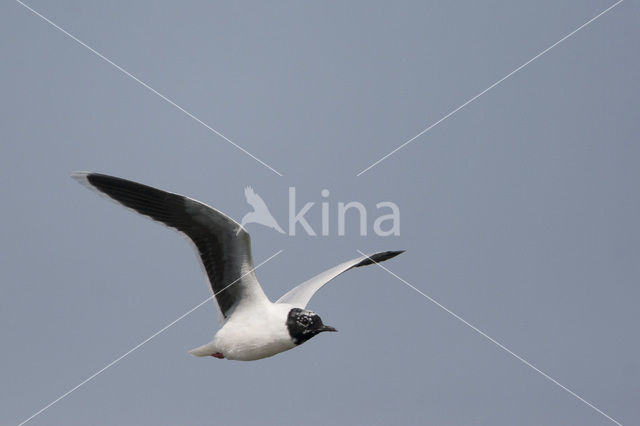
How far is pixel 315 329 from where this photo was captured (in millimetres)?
9867

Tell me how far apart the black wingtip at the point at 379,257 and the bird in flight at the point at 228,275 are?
2038mm

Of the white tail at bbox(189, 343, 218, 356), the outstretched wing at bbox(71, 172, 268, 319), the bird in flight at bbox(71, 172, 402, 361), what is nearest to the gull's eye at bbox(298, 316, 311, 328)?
the bird in flight at bbox(71, 172, 402, 361)

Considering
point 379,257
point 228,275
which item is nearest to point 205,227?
point 228,275

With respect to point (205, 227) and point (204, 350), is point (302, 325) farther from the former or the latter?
point (205, 227)

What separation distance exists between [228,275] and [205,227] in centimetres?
62

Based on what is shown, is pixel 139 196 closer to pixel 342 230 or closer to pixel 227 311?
pixel 227 311

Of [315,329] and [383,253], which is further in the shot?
[383,253]

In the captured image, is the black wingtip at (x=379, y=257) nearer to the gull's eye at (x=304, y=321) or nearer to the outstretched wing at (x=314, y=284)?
the outstretched wing at (x=314, y=284)

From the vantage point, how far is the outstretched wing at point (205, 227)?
9.68 m

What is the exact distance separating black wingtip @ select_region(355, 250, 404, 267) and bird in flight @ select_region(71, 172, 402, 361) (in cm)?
204

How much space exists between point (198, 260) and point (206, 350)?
1.07 meters

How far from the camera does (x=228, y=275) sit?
1005cm

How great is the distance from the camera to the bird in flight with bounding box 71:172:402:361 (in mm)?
9719

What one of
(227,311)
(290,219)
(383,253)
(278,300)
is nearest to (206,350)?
(227,311)
